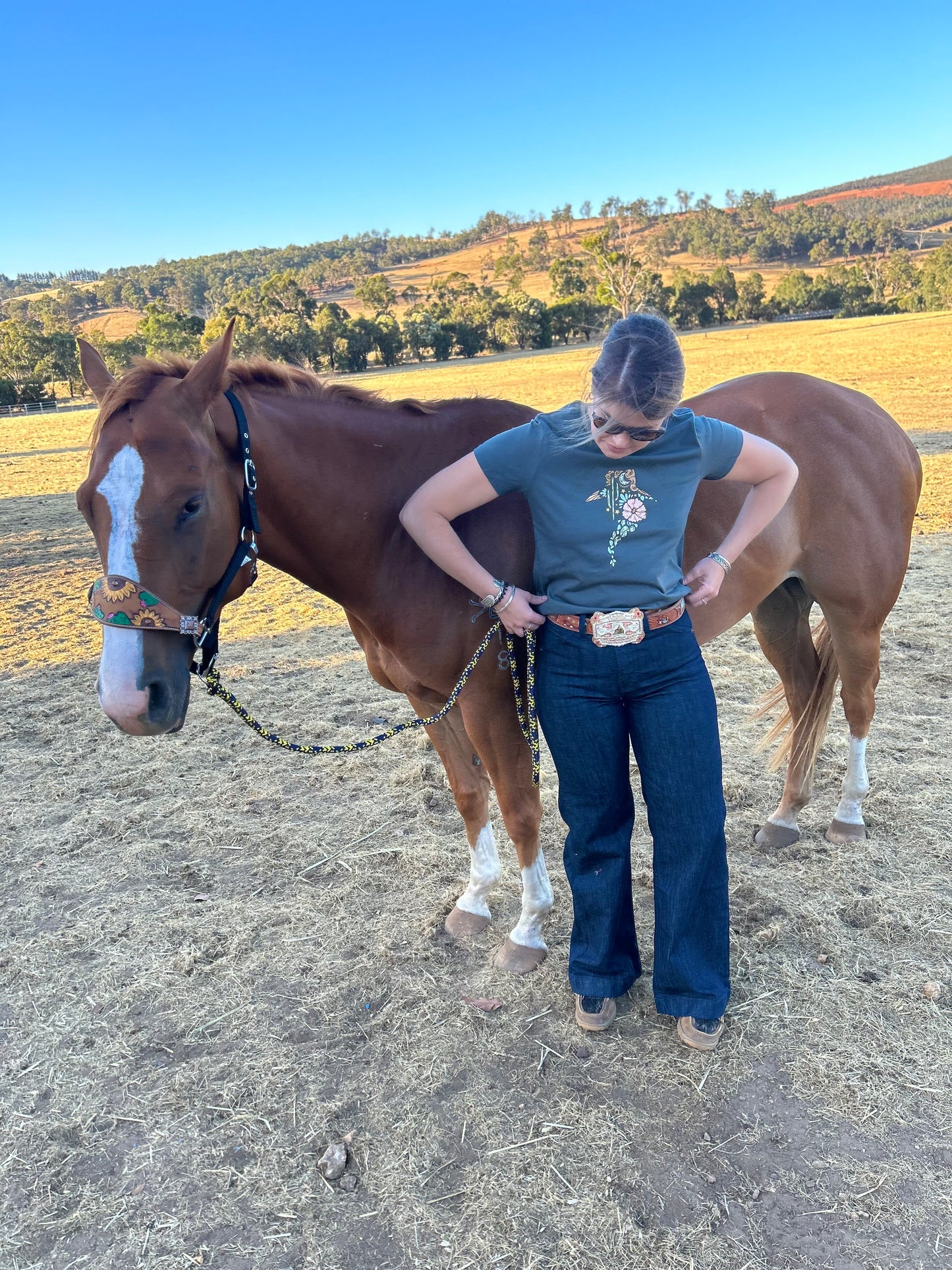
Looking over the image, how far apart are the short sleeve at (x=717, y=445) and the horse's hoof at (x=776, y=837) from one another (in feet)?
6.49

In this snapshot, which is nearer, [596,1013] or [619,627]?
[619,627]

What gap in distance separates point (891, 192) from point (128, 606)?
179 m

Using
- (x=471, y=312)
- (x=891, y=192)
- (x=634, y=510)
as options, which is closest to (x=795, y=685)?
(x=634, y=510)

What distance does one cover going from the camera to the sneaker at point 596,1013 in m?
2.47

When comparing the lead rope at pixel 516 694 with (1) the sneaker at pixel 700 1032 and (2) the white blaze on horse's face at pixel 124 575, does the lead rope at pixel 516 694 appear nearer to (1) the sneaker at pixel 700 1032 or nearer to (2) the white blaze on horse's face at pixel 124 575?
(2) the white blaze on horse's face at pixel 124 575

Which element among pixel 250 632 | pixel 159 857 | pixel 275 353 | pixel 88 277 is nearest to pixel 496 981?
pixel 159 857

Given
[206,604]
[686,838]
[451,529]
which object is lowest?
[686,838]

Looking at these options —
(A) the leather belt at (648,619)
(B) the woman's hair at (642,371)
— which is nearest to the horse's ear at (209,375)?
Answer: (B) the woman's hair at (642,371)

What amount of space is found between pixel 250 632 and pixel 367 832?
11.4ft

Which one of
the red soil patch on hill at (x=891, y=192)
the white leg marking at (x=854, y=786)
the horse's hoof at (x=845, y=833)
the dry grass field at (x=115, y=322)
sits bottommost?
the horse's hoof at (x=845, y=833)

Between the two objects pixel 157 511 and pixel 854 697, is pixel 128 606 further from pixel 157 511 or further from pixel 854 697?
pixel 854 697

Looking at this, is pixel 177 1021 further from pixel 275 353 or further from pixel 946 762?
pixel 275 353

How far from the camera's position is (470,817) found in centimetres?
307

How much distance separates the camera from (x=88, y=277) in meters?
167
